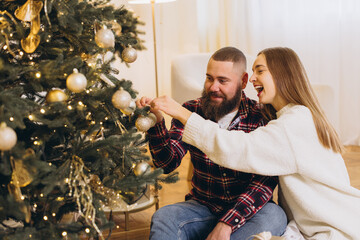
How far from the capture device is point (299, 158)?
1.42m

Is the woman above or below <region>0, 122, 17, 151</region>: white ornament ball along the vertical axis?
below

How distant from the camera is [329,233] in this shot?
1.43 m

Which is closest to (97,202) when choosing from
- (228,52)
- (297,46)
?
(228,52)

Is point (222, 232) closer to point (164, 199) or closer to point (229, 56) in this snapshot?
point (229, 56)

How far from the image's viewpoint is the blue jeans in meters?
1.48

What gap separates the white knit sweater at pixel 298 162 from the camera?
1419 mm

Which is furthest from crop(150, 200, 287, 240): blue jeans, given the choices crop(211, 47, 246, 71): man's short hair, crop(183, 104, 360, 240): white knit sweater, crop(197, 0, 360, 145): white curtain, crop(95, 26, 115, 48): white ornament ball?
crop(197, 0, 360, 145): white curtain

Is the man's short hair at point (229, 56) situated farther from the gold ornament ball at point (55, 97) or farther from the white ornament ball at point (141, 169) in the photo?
the gold ornament ball at point (55, 97)

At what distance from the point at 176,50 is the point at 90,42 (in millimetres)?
3024

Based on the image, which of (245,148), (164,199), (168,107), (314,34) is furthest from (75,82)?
(314,34)

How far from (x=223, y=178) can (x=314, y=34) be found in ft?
8.17

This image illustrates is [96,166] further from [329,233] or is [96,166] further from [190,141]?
[329,233]

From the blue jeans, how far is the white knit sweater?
0.34 ft

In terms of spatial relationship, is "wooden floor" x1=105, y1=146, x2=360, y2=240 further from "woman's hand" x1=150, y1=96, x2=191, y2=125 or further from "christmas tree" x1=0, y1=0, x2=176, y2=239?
"woman's hand" x1=150, y1=96, x2=191, y2=125
